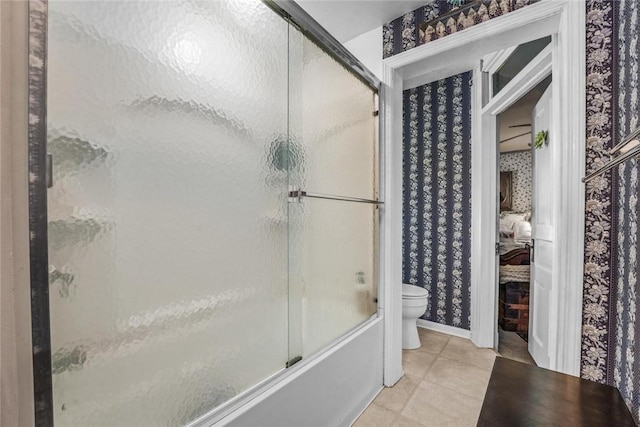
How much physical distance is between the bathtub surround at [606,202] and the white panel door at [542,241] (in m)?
0.65

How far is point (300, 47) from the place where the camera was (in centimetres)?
141

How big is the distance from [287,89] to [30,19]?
2.74 feet

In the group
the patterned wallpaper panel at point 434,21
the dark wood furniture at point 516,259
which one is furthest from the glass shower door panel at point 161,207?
the dark wood furniture at point 516,259

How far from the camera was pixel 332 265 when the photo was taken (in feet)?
5.37

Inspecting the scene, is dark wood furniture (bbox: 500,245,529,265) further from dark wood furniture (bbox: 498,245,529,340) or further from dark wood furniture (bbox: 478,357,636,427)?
dark wood furniture (bbox: 478,357,636,427)

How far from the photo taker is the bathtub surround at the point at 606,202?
4.00 feet

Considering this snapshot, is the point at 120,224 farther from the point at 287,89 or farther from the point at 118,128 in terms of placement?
the point at 287,89

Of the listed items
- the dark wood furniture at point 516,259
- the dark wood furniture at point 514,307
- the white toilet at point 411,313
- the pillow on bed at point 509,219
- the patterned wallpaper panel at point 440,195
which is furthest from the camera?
the pillow on bed at point 509,219

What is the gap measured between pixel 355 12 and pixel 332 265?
5.26 ft

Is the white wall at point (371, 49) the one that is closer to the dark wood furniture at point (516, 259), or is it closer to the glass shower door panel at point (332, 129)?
the glass shower door panel at point (332, 129)

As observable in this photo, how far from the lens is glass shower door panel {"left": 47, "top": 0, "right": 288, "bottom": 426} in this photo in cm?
71

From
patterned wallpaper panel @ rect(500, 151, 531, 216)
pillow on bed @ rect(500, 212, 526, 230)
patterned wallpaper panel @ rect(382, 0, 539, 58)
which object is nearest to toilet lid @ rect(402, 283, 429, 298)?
patterned wallpaper panel @ rect(382, 0, 539, 58)

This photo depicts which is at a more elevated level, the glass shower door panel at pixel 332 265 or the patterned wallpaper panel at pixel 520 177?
the patterned wallpaper panel at pixel 520 177

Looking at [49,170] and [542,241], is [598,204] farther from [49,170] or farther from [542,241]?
[49,170]
